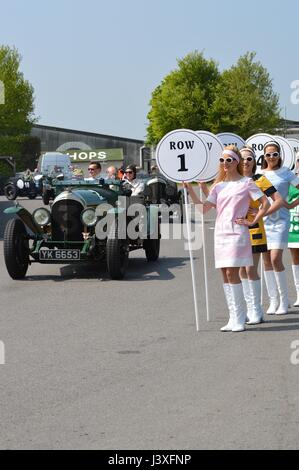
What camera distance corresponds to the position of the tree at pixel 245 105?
269ft

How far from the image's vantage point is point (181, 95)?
85.2 metres

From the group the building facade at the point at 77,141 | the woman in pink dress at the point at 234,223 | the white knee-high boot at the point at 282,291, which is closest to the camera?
the woman in pink dress at the point at 234,223

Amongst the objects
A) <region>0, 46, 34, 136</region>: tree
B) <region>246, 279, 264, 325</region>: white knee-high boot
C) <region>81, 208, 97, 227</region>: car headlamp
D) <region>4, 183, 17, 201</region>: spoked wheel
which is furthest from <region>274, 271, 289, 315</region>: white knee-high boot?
<region>0, 46, 34, 136</region>: tree

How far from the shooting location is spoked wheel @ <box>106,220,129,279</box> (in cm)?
1386

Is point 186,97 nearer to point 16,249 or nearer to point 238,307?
point 16,249

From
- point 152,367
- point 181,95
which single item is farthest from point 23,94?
point 152,367

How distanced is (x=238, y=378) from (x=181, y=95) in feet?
259

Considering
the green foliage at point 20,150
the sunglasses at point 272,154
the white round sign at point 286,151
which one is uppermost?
the green foliage at point 20,150

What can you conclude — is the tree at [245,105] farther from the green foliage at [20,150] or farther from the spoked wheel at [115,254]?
A: the spoked wheel at [115,254]

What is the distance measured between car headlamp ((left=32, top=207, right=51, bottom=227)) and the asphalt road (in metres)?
2.24

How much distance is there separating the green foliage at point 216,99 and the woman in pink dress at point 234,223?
7231cm

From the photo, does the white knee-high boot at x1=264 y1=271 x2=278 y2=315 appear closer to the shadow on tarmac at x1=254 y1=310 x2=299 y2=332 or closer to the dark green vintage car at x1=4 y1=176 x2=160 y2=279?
the shadow on tarmac at x1=254 y1=310 x2=299 y2=332

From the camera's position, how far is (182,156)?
406 inches

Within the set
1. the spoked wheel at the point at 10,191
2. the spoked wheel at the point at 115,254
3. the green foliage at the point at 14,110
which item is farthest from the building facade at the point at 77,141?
the spoked wheel at the point at 115,254
